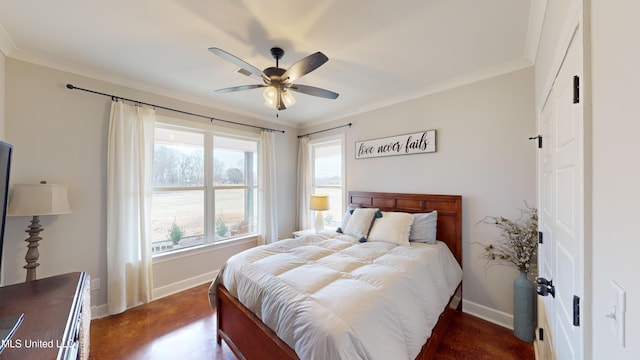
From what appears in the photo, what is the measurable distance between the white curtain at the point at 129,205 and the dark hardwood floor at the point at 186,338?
0.83 ft

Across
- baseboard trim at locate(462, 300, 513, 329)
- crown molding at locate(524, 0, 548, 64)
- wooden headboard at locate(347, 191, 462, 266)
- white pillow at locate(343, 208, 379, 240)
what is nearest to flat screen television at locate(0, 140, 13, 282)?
→ white pillow at locate(343, 208, 379, 240)

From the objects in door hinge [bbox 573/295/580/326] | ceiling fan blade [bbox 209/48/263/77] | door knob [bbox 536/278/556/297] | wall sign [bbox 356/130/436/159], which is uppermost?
ceiling fan blade [bbox 209/48/263/77]

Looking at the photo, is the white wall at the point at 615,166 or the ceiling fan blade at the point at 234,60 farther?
the ceiling fan blade at the point at 234,60

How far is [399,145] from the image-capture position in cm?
305

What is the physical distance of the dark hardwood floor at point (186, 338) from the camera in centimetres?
190

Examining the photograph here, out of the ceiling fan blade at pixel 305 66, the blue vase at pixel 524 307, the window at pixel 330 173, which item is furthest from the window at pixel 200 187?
the blue vase at pixel 524 307

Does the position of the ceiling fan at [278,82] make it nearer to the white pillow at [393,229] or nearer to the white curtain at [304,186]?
the white pillow at [393,229]

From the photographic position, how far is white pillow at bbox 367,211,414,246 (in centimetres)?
247

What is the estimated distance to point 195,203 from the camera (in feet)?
10.7

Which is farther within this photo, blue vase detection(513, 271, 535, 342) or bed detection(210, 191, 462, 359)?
blue vase detection(513, 271, 535, 342)

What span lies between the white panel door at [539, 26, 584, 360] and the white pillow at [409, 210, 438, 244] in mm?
1038

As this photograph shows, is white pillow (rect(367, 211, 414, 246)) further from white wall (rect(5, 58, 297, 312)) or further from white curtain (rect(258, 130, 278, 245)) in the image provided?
white wall (rect(5, 58, 297, 312))

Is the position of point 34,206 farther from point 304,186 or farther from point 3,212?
point 304,186

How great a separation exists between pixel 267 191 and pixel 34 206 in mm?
2477
